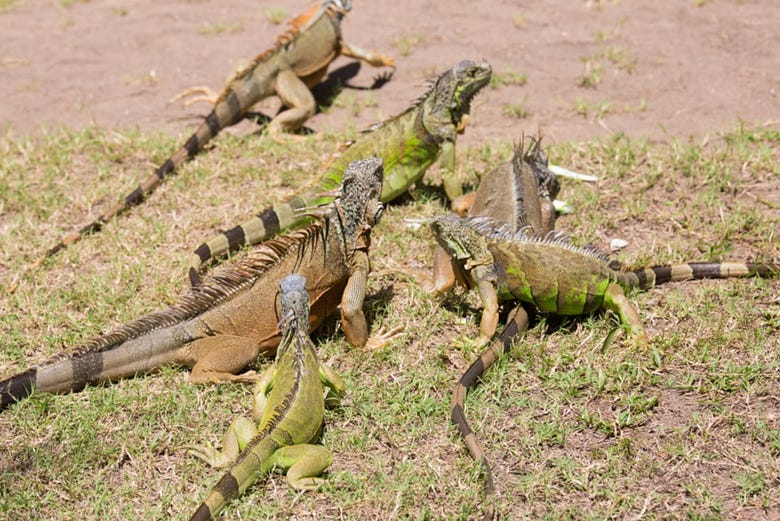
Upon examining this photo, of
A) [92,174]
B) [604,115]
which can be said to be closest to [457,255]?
[604,115]

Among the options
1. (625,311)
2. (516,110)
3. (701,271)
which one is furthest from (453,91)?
(625,311)

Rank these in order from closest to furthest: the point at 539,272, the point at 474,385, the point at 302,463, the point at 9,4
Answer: the point at 302,463, the point at 474,385, the point at 539,272, the point at 9,4

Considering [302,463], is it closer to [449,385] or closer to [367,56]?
[449,385]

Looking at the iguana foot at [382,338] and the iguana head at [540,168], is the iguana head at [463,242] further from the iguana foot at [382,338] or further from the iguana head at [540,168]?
the iguana head at [540,168]

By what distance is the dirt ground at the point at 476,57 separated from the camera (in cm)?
762

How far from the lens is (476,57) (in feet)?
28.2

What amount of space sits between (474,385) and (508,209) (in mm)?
1465

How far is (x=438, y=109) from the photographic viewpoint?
6.50 metres

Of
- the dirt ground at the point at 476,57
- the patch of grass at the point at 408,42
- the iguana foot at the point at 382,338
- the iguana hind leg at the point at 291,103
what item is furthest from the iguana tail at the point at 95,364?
the patch of grass at the point at 408,42

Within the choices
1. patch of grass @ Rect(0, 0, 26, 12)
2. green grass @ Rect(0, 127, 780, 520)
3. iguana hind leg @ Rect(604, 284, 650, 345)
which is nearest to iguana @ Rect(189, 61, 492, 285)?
green grass @ Rect(0, 127, 780, 520)

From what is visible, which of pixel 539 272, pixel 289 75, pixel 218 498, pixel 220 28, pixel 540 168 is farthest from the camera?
pixel 220 28

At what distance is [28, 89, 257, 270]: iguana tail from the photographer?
20.1 feet

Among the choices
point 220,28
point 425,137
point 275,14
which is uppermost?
point 275,14

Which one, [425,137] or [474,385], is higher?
[425,137]
